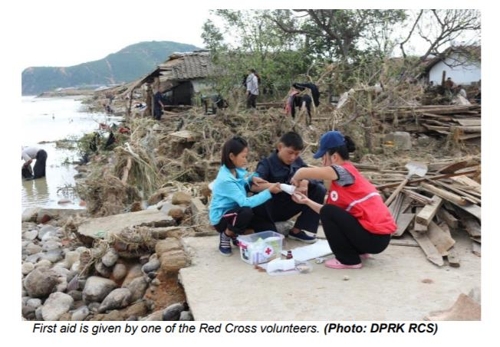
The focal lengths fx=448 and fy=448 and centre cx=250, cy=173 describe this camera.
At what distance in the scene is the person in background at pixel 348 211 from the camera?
372cm

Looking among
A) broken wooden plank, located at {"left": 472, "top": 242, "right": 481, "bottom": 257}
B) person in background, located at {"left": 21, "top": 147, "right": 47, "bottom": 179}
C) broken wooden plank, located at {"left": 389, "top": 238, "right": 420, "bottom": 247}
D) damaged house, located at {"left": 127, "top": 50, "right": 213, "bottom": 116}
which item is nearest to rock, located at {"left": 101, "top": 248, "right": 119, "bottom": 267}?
broken wooden plank, located at {"left": 389, "top": 238, "right": 420, "bottom": 247}

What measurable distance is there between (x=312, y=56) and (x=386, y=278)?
1557cm

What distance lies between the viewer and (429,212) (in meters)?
4.54

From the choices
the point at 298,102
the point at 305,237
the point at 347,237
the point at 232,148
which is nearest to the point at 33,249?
the point at 232,148

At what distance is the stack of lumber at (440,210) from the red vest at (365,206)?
69cm

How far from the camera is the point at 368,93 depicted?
31.4ft

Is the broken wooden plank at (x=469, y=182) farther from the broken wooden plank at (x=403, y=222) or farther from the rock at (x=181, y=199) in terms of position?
the rock at (x=181, y=199)

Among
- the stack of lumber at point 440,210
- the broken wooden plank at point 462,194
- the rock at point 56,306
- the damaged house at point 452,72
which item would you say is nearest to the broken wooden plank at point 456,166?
the stack of lumber at point 440,210

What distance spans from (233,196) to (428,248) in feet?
6.30

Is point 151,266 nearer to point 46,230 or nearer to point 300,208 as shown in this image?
point 300,208

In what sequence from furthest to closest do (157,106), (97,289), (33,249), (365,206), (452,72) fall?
1. (452,72)
2. (157,106)
3. (33,249)
4. (97,289)
5. (365,206)

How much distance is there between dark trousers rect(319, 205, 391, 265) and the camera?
3.74 metres

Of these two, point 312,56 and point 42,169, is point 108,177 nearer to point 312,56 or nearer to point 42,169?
point 42,169

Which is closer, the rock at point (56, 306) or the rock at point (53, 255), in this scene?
the rock at point (56, 306)
